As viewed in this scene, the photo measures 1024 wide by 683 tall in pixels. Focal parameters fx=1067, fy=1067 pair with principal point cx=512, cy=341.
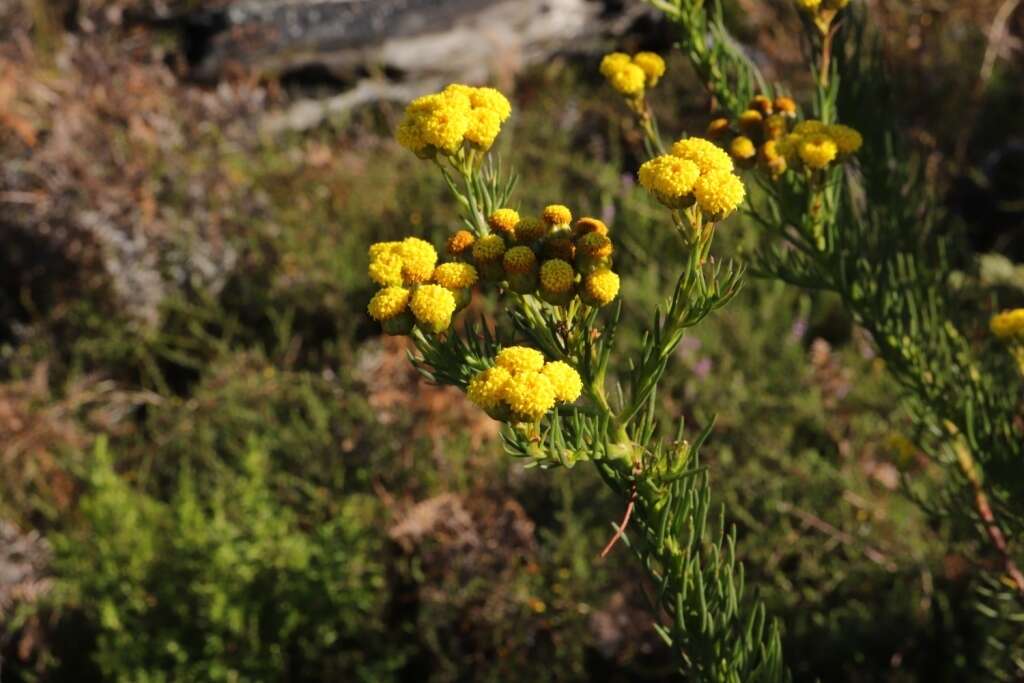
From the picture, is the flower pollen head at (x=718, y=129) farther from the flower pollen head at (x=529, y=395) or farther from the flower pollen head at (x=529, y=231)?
the flower pollen head at (x=529, y=395)

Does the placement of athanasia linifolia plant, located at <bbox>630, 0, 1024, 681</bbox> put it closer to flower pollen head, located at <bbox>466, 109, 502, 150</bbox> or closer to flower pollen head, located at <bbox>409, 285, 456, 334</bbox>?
flower pollen head, located at <bbox>466, 109, 502, 150</bbox>

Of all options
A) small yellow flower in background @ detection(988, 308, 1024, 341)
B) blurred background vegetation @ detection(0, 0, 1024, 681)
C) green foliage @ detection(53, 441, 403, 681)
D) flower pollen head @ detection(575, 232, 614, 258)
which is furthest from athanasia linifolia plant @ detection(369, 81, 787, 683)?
green foliage @ detection(53, 441, 403, 681)

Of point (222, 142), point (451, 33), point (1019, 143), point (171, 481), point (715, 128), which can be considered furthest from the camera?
point (451, 33)

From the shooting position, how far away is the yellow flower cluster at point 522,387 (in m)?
1.08

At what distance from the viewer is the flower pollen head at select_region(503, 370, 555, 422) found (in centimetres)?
107

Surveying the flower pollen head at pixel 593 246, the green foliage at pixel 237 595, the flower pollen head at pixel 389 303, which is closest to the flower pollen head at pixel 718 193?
the flower pollen head at pixel 593 246

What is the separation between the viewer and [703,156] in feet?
3.96

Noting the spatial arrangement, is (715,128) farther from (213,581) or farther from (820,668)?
(213,581)

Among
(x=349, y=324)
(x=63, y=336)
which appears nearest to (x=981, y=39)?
(x=349, y=324)

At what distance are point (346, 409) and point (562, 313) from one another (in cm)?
229

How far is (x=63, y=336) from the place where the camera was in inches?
160

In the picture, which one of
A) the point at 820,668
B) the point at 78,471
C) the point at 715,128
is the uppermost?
the point at 715,128

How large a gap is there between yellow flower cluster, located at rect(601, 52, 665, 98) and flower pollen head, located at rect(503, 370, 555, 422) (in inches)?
26.6

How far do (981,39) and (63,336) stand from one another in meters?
4.11
